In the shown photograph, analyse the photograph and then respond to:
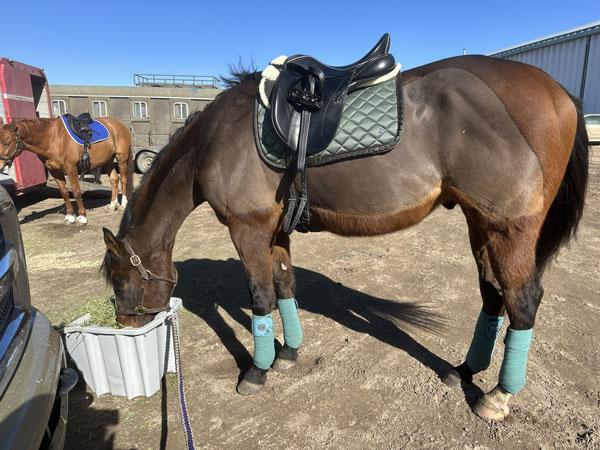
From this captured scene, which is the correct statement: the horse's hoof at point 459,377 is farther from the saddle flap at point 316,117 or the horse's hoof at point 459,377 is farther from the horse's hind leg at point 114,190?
the horse's hind leg at point 114,190

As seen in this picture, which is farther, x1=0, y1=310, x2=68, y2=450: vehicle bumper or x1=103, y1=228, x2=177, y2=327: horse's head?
x1=103, y1=228, x2=177, y2=327: horse's head

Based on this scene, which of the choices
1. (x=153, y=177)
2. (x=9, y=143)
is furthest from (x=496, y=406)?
(x=9, y=143)

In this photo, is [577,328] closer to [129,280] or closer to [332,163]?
[332,163]

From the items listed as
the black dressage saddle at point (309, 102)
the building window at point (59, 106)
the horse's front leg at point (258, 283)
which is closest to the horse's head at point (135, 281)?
the horse's front leg at point (258, 283)

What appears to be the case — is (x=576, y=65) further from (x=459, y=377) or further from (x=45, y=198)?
(x=45, y=198)

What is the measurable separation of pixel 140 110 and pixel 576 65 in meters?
15.7

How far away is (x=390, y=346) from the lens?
Answer: 3119 millimetres

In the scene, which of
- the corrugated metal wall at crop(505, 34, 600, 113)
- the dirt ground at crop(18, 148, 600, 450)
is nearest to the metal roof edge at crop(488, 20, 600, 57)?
the corrugated metal wall at crop(505, 34, 600, 113)

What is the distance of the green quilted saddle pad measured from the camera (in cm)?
207

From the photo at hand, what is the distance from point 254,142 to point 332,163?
0.48m

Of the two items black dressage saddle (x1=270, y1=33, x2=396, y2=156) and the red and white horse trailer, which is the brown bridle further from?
black dressage saddle (x1=270, y1=33, x2=396, y2=156)

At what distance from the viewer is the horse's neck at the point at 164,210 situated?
8.52 ft

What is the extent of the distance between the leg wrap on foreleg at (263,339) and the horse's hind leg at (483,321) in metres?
1.21

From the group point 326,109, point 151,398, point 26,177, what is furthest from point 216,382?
point 26,177
